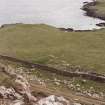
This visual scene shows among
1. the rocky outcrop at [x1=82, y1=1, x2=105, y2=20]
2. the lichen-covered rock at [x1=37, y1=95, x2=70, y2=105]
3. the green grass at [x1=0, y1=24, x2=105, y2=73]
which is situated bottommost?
the lichen-covered rock at [x1=37, y1=95, x2=70, y2=105]

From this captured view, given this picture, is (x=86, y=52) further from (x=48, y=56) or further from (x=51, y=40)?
(x=51, y=40)

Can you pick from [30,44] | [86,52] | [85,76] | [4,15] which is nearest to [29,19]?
[4,15]

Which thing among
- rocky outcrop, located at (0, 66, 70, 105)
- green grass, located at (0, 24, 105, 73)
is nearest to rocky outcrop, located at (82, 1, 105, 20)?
green grass, located at (0, 24, 105, 73)

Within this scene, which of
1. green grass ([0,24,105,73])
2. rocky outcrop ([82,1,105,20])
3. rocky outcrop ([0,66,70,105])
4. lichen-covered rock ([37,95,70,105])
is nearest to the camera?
lichen-covered rock ([37,95,70,105])

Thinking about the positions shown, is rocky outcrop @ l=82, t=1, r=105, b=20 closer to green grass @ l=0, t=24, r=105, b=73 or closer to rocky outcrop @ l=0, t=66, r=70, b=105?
green grass @ l=0, t=24, r=105, b=73

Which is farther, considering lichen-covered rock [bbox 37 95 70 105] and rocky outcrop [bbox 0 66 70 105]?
rocky outcrop [bbox 0 66 70 105]

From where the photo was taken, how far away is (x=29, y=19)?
95125mm

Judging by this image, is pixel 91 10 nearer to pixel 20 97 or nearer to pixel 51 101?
pixel 20 97

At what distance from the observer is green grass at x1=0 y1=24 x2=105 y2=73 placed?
1967 inches

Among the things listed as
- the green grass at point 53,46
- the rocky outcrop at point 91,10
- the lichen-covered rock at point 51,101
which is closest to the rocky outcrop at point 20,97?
the lichen-covered rock at point 51,101

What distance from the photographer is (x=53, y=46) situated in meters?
58.4

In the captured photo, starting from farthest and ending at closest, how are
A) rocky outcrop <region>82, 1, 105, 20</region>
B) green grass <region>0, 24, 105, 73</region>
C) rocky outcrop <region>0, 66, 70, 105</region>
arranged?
1. rocky outcrop <region>82, 1, 105, 20</region>
2. green grass <region>0, 24, 105, 73</region>
3. rocky outcrop <region>0, 66, 70, 105</region>

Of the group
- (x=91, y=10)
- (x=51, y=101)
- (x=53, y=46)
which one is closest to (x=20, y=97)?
(x=51, y=101)

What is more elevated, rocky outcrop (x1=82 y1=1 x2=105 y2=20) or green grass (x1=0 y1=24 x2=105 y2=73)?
rocky outcrop (x1=82 y1=1 x2=105 y2=20)
